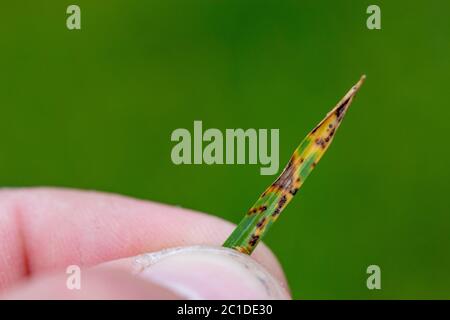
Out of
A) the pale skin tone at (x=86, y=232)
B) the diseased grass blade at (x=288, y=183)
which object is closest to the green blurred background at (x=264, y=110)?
the pale skin tone at (x=86, y=232)

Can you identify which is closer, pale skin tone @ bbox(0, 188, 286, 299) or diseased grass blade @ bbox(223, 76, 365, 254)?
diseased grass blade @ bbox(223, 76, 365, 254)

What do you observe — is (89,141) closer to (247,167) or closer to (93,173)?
(93,173)

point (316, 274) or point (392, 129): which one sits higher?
point (392, 129)

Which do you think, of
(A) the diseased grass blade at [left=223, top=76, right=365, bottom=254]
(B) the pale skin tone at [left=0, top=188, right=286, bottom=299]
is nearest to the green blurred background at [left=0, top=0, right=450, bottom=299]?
(B) the pale skin tone at [left=0, top=188, right=286, bottom=299]

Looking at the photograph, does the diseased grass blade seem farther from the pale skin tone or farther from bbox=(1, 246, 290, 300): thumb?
the pale skin tone
